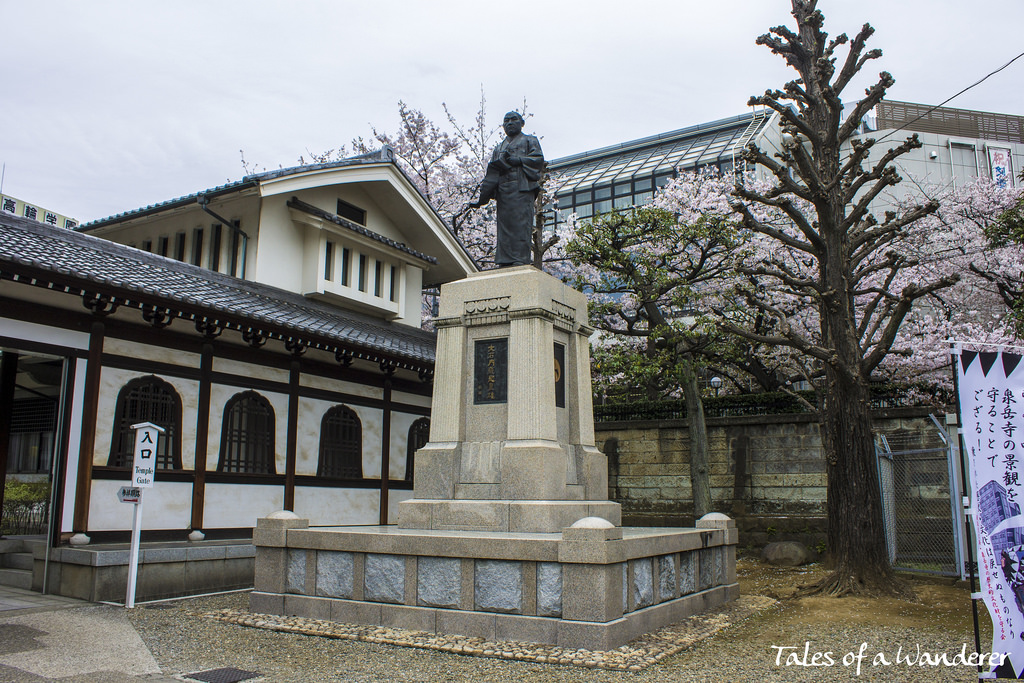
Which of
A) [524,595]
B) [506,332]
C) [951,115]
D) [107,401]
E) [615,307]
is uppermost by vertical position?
[951,115]

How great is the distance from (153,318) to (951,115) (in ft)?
160

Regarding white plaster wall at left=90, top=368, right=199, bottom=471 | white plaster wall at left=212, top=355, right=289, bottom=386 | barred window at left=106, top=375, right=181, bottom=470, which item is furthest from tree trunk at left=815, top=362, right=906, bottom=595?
barred window at left=106, top=375, right=181, bottom=470

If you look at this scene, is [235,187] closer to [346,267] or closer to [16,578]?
[346,267]

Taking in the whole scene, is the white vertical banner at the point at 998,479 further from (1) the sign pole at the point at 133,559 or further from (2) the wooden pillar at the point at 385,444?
(2) the wooden pillar at the point at 385,444

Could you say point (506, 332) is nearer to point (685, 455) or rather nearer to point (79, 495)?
point (79, 495)

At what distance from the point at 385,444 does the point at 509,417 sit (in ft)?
21.7

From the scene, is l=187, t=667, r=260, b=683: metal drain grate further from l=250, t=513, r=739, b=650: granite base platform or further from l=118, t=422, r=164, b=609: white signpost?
l=118, t=422, r=164, b=609: white signpost

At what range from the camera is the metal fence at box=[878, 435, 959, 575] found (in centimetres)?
1391

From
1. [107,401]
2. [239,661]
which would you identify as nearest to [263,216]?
[107,401]

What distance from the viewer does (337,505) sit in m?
14.5

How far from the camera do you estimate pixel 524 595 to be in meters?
7.53

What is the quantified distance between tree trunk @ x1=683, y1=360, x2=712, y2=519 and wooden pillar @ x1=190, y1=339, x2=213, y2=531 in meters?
9.66

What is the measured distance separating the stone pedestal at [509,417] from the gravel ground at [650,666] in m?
2.30

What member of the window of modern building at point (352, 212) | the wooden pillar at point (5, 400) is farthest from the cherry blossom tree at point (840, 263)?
the wooden pillar at point (5, 400)
